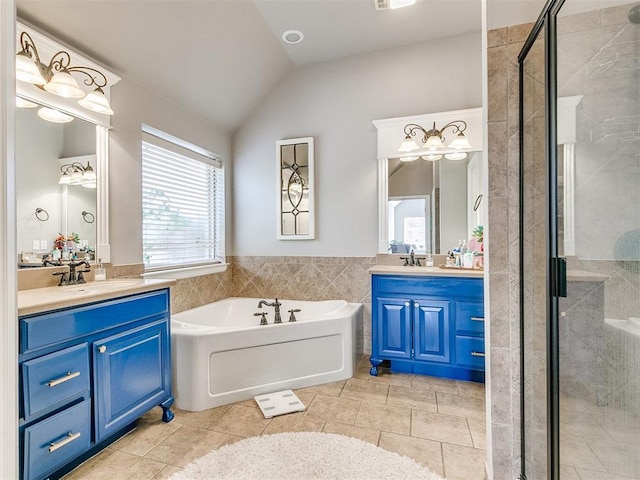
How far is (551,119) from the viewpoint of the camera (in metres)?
1.21

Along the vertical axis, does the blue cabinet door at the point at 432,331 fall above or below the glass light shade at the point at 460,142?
below

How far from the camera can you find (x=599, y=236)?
112cm

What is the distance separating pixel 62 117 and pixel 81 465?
2.05 metres

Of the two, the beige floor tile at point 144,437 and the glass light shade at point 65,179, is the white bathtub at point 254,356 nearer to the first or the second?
the beige floor tile at point 144,437

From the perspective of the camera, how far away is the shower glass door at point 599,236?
1.04 meters

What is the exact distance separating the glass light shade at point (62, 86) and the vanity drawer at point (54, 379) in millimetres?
1413

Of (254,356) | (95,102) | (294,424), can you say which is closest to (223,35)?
(95,102)

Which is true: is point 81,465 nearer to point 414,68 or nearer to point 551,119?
point 551,119

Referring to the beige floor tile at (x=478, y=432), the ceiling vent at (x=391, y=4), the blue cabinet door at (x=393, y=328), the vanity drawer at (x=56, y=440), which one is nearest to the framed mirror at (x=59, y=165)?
the vanity drawer at (x=56, y=440)

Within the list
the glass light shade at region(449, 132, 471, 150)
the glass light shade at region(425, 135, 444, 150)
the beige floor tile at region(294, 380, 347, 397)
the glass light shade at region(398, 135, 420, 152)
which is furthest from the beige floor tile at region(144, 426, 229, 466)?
the glass light shade at region(449, 132, 471, 150)

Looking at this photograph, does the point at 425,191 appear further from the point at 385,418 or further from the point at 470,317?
the point at 385,418

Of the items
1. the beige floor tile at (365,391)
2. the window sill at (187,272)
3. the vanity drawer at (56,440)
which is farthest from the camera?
the window sill at (187,272)

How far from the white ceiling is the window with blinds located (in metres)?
0.49

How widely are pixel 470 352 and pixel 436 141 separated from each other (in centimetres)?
187
